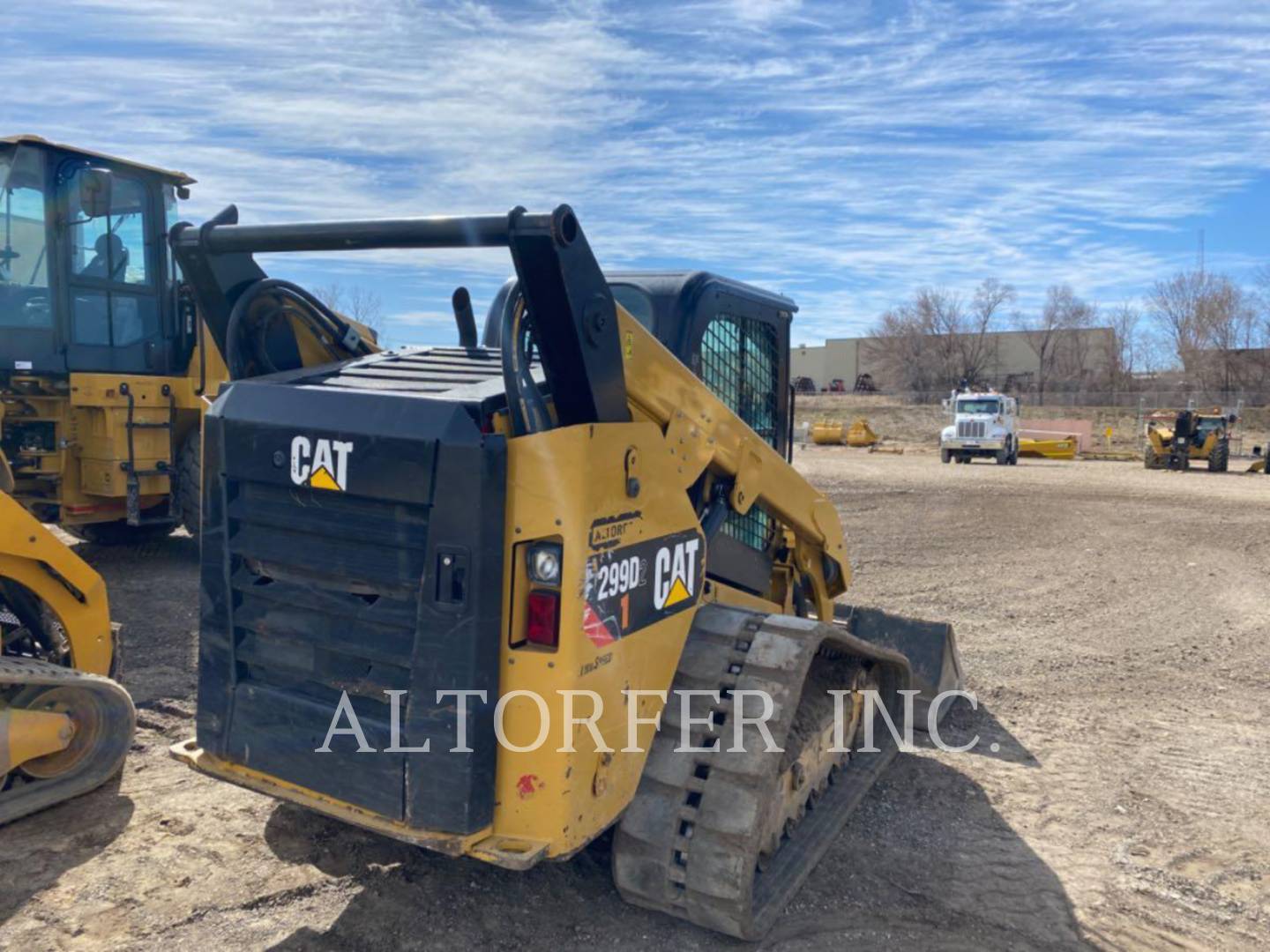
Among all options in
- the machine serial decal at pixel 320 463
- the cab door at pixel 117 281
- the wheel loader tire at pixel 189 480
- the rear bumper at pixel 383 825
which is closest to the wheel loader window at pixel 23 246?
the cab door at pixel 117 281

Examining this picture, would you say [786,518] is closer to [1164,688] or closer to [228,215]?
[228,215]

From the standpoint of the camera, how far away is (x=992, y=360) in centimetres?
6981

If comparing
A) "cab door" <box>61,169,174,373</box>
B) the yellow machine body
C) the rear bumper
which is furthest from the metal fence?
the rear bumper

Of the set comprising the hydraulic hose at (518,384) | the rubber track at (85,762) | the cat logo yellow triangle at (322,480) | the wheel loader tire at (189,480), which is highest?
the hydraulic hose at (518,384)

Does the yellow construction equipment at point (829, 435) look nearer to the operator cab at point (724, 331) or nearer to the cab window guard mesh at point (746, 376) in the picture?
the operator cab at point (724, 331)

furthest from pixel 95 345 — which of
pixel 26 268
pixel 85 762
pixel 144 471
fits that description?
pixel 85 762

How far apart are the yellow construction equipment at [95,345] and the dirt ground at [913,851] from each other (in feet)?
5.64

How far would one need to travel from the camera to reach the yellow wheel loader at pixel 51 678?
3.83 m

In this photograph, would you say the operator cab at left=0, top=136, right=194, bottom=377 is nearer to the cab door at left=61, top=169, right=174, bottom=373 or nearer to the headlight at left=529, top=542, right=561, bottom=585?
the cab door at left=61, top=169, right=174, bottom=373

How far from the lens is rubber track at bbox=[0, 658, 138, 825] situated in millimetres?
3789

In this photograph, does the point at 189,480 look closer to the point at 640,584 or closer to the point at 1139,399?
the point at 640,584

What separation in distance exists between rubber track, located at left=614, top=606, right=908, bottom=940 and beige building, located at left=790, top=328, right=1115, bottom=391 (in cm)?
6253

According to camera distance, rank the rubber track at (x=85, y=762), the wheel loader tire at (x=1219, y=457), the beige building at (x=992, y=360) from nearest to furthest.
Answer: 1. the rubber track at (x=85, y=762)
2. the wheel loader tire at (x=1219, y=457)
3. the beige building at (x=992, y=360)

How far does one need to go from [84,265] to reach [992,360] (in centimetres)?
6841
